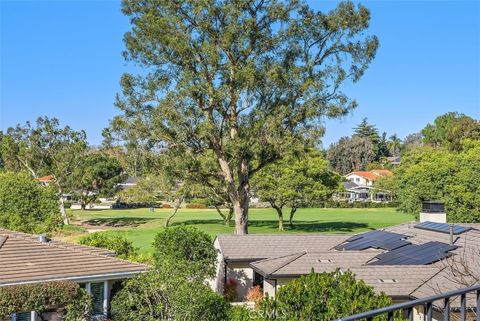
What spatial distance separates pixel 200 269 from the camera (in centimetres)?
2145

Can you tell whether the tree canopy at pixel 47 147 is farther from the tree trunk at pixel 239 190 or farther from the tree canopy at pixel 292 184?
the tree trunk at pixel 239 190

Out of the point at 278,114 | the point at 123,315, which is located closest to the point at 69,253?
the point at 123,315

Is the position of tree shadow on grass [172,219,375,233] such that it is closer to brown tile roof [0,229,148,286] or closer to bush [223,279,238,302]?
bush [223,279,238,302]

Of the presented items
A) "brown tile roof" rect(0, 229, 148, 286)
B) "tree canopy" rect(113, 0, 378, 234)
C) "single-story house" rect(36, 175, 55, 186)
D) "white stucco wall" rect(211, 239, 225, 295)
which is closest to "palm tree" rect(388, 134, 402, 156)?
"single-story house" rect(36, 175, 55, 186)

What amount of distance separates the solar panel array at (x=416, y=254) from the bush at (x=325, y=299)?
643 cm

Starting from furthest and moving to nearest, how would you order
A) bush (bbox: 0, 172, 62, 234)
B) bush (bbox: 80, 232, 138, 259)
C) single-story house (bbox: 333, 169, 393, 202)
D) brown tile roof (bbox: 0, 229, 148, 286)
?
single-story house (bbox: 333, 169, 393, 202)
bush (bbox: 0, 172, 62, 234)
bush (bbox: 80, 232, 138, 259)
brown tile roof (bbox: 0, 229, 148, 286)

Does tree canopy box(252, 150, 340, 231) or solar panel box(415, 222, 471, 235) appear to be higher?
tree canopy box(252, 150, 340, 231)

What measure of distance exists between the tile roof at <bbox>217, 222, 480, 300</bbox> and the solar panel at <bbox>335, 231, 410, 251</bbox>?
15.5 inches

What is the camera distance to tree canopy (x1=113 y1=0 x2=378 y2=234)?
2791 centimetres

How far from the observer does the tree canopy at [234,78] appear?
91.6 ft

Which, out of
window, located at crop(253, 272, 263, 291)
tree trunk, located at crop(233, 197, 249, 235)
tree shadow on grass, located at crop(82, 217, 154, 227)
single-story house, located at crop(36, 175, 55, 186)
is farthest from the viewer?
tree shadow on grass, located at crop(82, 217, 154, 227)

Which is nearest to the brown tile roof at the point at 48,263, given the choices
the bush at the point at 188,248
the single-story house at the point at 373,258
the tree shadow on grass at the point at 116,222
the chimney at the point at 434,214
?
the bush at the point at 188,248

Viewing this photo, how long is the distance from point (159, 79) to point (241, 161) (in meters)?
6.64

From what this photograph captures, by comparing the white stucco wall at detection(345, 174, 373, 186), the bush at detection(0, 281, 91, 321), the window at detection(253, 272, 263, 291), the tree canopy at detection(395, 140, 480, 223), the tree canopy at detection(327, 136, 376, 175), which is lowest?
the window at detection(253, 272, 263, 291)
